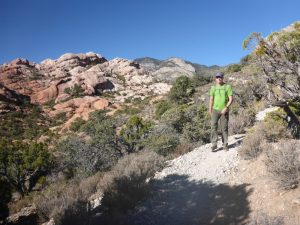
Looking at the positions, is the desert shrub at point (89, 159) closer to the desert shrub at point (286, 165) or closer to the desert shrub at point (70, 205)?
the desert shrub at point (70, 205)

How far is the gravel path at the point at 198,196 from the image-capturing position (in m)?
4.85

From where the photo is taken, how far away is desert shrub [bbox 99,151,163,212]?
584 cm

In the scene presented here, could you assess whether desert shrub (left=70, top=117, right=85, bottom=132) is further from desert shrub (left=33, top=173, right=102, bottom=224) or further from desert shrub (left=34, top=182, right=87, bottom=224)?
desert shrub (left=34, top=182, right=87, bottom=224)

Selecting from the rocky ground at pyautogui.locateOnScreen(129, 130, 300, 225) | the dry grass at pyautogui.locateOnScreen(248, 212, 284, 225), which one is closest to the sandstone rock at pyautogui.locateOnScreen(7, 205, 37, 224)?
the rocky ground at pyautogui.locateOnScreen(129, 130, 300, 225)

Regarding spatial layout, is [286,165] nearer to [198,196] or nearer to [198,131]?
[198,196]

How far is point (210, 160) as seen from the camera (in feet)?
22.9

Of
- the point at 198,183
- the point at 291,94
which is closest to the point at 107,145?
the point at 198,183

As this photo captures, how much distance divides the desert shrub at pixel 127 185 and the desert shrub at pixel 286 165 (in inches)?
101

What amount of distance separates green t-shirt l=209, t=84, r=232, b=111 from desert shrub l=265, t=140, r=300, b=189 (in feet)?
6.91

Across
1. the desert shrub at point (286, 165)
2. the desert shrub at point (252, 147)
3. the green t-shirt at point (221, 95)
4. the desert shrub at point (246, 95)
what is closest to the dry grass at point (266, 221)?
the desert shrub at point (286, 165)

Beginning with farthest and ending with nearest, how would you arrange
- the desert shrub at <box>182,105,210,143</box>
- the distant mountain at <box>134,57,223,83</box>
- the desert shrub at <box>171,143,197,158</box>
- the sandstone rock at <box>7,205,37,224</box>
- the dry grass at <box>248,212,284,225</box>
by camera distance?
1. the distant mountain at <box>134,57,223,83</box>
2. the desert shrub at <box>182,105,210,143</box>
3. the desert shrub at <box>171,143,197,158</box>
4. the sandstone rock at <box>7,205,37,224</box>
5. the dry grass at <box>248,212,284,225</box>

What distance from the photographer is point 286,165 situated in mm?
4648

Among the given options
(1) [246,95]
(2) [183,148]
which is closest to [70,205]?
(2) [183,148]

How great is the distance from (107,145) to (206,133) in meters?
3.79
